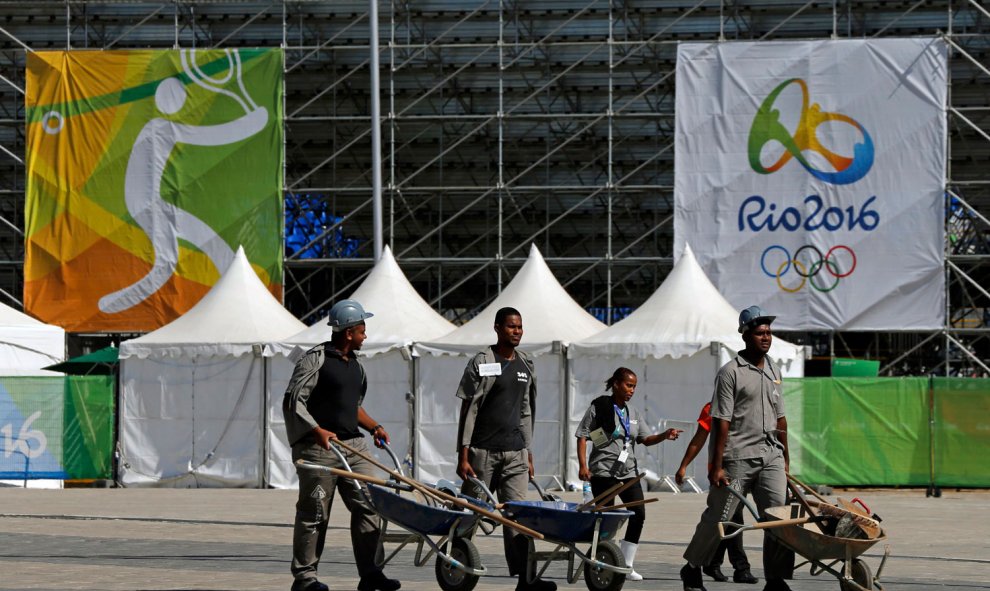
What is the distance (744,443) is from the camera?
9.62 meters

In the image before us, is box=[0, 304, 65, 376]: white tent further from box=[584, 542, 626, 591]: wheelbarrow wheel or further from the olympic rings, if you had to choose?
box=[584, 542, 626, 591]: wheelbarrow wheel

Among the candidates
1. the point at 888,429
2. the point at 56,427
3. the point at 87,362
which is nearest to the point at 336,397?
the point at 888,429

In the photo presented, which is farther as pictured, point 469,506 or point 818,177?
point 818,177

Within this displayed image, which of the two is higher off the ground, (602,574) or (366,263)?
(366,263)

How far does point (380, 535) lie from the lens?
9.49 m

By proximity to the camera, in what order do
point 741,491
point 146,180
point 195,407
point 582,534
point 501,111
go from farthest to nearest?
point 146,180
point 501,111
point 195,407
point 741,491
point 582,534

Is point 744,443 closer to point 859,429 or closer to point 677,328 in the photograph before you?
point 677,328

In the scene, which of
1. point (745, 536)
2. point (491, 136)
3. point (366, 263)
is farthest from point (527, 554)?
point (491, 136)

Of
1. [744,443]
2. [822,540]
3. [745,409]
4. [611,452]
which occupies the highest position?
[745,409]

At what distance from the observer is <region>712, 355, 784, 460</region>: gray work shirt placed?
9609 mm

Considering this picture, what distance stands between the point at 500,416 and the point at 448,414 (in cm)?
1243

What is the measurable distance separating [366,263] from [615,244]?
5716mm

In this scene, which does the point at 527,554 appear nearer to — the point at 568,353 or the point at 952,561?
the point at 952,561

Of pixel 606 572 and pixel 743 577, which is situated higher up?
pixel 606 572
